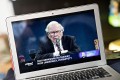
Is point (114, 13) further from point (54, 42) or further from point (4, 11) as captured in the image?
point (4, 11)

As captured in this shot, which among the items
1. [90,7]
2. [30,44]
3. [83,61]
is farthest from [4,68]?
[90,7]

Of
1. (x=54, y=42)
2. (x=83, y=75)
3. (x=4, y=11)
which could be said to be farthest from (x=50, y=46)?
(x=4, y=11)

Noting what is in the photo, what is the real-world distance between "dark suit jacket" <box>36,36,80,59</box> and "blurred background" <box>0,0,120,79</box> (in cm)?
19

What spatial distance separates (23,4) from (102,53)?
1.42 feet

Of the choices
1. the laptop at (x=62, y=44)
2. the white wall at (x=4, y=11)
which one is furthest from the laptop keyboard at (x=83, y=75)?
the white wall at (x=4, y=11)

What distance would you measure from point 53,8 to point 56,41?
0.65 feet

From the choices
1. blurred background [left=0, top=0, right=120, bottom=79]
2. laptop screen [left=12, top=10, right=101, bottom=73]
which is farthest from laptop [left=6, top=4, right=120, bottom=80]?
blurred background [left=0, top=0, right=120, bottom=79]

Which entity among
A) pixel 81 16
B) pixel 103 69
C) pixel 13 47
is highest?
pixel 81 16

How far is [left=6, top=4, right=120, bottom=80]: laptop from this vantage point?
0.98 meters

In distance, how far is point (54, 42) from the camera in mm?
992

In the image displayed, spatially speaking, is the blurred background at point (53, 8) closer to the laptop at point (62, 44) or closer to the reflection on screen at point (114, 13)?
the reflection on screen at point (114, 13)

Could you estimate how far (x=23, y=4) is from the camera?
1.09 meters

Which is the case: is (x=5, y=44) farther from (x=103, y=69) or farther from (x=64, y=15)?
(x=103, y=69)

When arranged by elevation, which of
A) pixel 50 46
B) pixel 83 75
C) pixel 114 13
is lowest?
pixel 83 75
